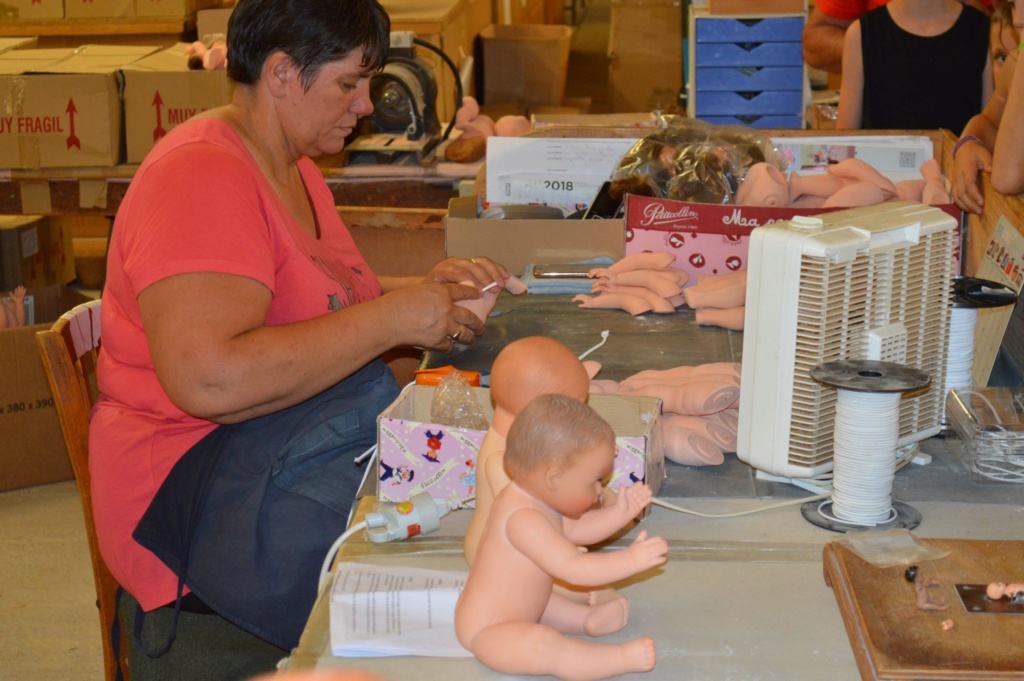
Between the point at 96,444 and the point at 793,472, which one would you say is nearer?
the point at 793,472

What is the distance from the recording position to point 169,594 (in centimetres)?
168

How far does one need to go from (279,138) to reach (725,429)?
0.86 metres

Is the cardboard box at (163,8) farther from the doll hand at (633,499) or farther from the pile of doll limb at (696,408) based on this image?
the doll hand at (633,499)

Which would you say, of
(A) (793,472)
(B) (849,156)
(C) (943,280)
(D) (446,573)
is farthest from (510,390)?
(B) (849,156)

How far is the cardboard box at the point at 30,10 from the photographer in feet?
18.6

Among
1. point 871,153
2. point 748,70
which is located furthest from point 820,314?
point 748,70

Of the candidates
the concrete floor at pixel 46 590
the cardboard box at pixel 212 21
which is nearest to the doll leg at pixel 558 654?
the concrete floor at pixel 46 590

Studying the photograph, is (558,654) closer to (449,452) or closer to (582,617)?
(582,617)

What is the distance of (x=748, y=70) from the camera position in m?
5.04

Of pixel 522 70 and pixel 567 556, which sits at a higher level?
pixel 522 70

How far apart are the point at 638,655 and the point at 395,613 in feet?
0.89

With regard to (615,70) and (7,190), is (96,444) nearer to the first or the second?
(7,190)

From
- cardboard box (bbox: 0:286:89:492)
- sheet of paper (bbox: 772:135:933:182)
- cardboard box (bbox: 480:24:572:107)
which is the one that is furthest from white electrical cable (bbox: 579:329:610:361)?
cardboard box (bbox: 480:24:572:107)

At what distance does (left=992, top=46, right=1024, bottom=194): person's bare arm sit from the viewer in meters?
2.15
